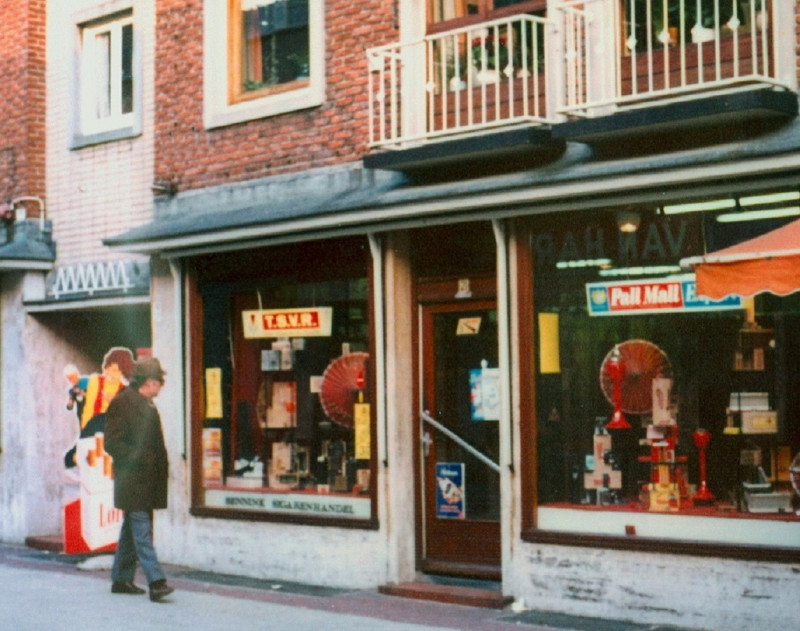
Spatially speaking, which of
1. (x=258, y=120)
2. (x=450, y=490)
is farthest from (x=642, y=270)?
(x=258, y=120)

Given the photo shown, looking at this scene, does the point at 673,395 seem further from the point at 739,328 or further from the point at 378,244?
the point at 378,244

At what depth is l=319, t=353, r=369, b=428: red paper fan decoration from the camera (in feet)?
39.1

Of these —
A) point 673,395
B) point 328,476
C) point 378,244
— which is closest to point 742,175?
point 673,395

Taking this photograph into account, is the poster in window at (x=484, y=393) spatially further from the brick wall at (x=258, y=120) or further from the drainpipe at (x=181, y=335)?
the drainpipe at (x=181, y=335)

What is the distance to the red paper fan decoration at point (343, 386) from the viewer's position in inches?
469

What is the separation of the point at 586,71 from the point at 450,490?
357 cm

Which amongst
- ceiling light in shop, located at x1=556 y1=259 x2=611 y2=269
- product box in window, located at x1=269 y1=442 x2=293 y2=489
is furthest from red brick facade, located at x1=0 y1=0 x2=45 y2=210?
ceiling light in shop, located at x1=556 y1=259 x2=611 y2=269

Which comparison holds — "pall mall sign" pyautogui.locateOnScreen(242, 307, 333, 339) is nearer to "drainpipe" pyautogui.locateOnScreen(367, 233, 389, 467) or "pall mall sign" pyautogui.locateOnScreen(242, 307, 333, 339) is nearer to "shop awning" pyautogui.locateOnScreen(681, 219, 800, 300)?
"drainpipe" pyautogui.locateOnScreen(367, 233, 389, 467)

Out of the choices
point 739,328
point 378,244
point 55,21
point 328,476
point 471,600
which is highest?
point 55,21

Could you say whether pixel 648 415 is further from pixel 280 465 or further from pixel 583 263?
pixel 280 465

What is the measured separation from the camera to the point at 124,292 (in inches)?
553

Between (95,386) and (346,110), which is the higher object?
(346,110)

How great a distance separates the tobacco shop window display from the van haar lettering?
201cm

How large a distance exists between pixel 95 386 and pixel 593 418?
6051 millimetres
